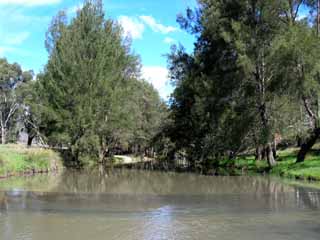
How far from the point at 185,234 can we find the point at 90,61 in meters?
35.9

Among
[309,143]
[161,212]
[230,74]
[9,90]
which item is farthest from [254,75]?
[9,90]

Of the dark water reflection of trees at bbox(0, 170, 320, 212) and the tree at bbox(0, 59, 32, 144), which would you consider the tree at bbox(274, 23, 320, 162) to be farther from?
the tree at bbox(0, 59, 32, 144)

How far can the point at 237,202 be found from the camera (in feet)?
63.1

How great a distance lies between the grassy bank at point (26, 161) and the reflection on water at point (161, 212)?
8.24 m

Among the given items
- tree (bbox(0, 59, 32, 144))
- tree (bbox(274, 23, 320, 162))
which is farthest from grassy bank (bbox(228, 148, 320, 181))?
tree (bbox(0, 59, 32, 144))

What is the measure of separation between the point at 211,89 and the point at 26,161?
57.8 ft

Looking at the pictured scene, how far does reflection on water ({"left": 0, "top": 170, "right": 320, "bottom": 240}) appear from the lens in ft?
42.2

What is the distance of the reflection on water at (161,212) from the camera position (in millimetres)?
12867

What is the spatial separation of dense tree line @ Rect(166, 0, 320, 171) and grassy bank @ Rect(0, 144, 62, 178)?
568 inches

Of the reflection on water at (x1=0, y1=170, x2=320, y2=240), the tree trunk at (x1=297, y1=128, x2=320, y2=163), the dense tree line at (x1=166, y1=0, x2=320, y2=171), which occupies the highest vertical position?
the dense tree line at (x1=166, y1=0, x2=320, y2=171)

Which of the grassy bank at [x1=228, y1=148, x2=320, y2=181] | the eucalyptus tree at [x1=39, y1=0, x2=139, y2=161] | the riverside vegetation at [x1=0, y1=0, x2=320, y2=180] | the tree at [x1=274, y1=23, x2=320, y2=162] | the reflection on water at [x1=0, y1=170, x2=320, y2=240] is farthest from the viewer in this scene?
the eucalyptus tree at [x1=39, y1=0, x2=139, y2=161]

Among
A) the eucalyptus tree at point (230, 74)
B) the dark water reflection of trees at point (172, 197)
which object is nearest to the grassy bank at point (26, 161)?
the dark water reflection of trees at point (172, 197)

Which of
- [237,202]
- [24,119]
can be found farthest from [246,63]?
[24,119]

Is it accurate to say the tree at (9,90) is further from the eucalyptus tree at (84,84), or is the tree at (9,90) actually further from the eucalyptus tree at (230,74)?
the eucalyptus tree at (230,74)
